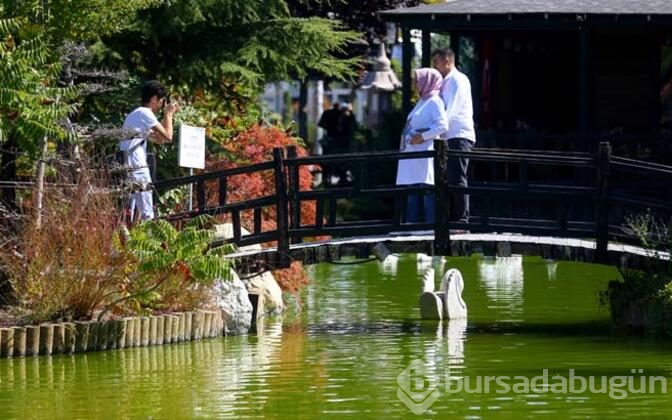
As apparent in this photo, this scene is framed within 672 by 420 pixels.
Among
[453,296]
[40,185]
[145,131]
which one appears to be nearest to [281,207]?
[145,131]

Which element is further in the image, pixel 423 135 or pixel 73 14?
pixel 423 135

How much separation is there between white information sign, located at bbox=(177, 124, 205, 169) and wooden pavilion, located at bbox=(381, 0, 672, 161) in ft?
26.7

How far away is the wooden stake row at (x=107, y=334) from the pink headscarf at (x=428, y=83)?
3.70m

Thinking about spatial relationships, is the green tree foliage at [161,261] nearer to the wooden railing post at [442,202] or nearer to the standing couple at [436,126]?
the wooden railing post at [442,202]

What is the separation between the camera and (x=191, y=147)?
2136 cm

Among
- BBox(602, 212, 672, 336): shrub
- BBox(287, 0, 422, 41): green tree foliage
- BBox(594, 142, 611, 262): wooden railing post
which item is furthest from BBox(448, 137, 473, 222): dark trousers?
BBox(287, 0, 422, 41): green tree foliage

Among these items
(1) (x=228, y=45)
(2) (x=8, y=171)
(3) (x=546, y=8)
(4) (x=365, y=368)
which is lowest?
(4) (x=365, y=368)

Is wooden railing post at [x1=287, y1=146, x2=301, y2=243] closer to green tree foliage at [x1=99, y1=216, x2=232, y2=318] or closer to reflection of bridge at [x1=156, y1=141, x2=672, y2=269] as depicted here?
reflection of bridge at [x1=156, y1=141, x2=672, y2=269]

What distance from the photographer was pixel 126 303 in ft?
63.1

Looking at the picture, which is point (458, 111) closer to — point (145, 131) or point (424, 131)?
point (424, 131)

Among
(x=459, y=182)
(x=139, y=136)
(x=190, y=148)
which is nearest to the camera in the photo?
(x=139, y=136)

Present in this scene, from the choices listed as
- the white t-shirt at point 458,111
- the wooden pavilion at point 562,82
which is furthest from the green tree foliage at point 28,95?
the wooden pavilion at point 562,82

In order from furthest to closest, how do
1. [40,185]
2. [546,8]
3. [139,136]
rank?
1. [546,8]
2. [139,136]
3. [40,185]

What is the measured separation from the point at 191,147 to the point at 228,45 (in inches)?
165
